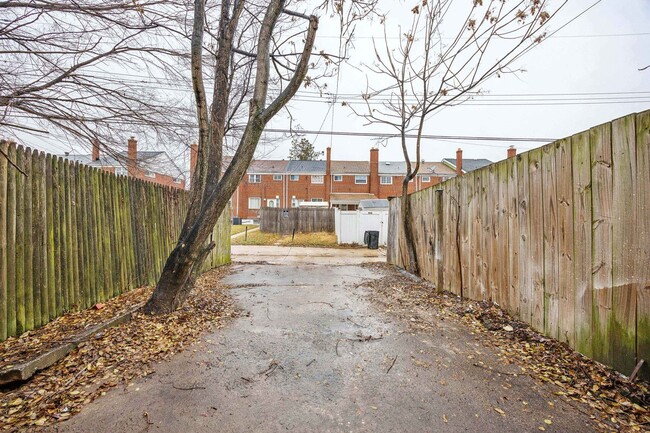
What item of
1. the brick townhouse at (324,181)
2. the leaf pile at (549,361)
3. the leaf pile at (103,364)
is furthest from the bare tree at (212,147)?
the brick townhouse at (324,181)

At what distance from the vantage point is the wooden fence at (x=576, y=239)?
209 centimetres

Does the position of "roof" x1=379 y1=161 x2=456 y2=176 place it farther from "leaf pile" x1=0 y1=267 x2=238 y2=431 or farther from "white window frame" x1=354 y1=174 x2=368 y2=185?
"leaf pile" x1=0 y1=267 x2=238 y2=431

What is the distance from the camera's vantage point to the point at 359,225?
597 inches

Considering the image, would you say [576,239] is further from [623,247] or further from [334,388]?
[334,388]

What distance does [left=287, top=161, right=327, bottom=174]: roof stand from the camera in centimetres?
3142

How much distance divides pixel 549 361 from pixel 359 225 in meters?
12.6

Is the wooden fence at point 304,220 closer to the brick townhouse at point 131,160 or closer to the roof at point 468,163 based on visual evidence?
the brick townhouse at point 131,160

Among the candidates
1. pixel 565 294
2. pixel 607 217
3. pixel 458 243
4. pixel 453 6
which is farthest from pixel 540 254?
pixel 453 6

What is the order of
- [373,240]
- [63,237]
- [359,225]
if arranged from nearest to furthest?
1. [63,237]
2. [373,240]
3. [359,225]

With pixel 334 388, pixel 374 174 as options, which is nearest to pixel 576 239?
pixel 334 388

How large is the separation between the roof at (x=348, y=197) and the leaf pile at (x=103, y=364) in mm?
22414

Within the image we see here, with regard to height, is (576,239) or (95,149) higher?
(95,149)

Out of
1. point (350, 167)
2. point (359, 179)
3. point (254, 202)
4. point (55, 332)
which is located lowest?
point (55, 332)

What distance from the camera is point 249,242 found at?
15828 mm
